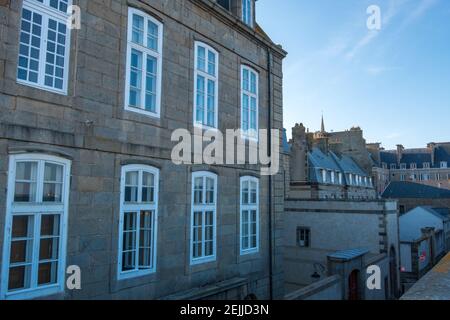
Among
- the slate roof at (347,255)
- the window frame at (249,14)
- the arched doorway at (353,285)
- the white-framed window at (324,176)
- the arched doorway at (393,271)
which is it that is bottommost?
the arched doorway at (393,271)

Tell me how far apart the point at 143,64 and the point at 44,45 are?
232cm

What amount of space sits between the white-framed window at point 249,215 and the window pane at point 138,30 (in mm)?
5352

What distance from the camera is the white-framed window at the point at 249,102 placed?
12.0 m

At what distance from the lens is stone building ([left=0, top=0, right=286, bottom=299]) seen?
6.34 metres

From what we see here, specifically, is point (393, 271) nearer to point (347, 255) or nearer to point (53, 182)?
point (347, 255)

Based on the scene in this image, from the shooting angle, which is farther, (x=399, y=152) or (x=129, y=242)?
(x=399, y=152)

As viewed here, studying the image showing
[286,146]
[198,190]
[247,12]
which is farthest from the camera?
[286,146]

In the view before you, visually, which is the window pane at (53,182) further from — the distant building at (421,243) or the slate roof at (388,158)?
the slate roof at (388,158)

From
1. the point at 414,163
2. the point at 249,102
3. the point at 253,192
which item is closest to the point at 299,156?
the point at 249,102

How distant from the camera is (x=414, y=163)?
73312mm

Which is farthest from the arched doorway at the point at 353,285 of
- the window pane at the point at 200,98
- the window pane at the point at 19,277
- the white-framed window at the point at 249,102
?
the window pane at the point at 19,277
